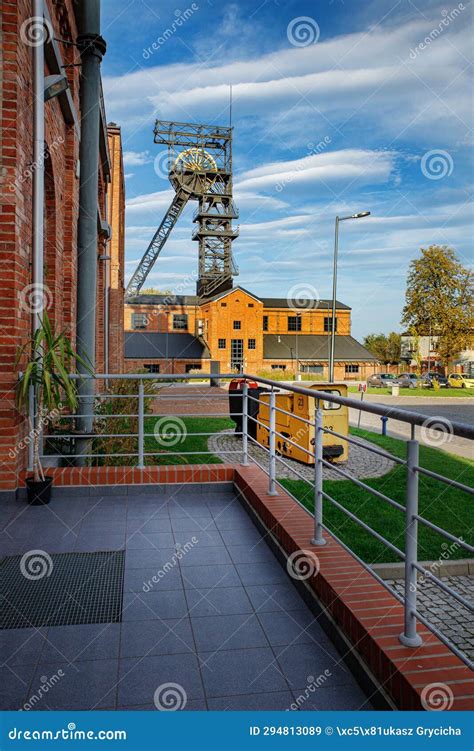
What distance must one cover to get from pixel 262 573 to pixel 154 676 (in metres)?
1.36

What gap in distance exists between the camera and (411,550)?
227 cm

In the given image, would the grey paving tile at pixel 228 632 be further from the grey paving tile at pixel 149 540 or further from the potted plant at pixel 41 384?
the potted plant at pixel 41 384

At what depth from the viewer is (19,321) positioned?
5.29m

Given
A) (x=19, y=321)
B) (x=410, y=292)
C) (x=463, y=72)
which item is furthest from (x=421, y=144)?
(x=19, y=321)

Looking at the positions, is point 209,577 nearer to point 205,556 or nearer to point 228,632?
point 205,556

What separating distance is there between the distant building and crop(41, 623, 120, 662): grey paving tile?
46.3 m

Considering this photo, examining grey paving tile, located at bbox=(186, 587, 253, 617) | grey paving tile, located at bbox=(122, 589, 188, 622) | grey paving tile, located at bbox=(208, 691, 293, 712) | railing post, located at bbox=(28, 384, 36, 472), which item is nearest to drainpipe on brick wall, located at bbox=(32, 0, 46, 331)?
railing post, located at bbox=(28, 384, 36, 472)

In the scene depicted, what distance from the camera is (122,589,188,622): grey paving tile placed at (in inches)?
120

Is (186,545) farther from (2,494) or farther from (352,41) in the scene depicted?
(352,41)

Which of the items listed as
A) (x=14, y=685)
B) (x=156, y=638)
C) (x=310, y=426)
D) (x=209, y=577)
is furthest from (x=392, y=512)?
(x=14, y=685)

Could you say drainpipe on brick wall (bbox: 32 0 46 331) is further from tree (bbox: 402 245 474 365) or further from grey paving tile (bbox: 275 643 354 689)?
tree (bbox: 402 245 474 365)

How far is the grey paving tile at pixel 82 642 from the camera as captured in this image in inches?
103

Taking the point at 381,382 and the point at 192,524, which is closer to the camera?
the point at 192,524
